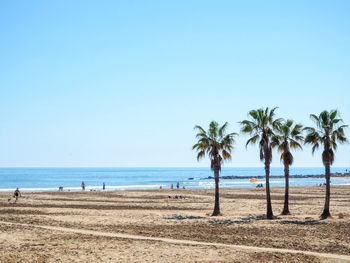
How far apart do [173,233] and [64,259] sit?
913 cm

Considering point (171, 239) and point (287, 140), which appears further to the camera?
point (287, 140)

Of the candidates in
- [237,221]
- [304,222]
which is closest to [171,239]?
[237,221]

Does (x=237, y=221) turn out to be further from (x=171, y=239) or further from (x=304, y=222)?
(x=171, y=239)

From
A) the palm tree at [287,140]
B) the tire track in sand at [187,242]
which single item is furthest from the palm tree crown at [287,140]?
the tire track in sand at [187,242]

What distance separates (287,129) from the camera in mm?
39438

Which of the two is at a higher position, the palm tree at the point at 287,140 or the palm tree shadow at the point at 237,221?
the palm tree at the point at 287,140

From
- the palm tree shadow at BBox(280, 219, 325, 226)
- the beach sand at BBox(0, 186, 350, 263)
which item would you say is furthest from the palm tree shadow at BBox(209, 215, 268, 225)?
the palm tree shadow at BBox(280, 219, 325, 226)

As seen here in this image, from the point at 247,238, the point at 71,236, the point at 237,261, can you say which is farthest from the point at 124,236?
the point at 237,261

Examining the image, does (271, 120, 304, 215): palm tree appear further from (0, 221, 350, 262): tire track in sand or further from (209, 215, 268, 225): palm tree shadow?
(0, 221, 350, 262): tire track in sand

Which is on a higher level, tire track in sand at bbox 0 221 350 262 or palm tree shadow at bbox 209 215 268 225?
tire track in sand at bbox 0 221 350 262

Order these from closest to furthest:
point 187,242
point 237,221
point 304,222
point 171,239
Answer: point 187,242
point 171,239
point 304,222
point 237,221

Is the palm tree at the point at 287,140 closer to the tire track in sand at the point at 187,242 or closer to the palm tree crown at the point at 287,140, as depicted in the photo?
the palm tree crown at the point at 287,140

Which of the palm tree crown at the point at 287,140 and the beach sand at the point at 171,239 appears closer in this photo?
the beach sand at the point at 171,239

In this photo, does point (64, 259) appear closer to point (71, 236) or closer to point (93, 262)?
point (93, 262)
